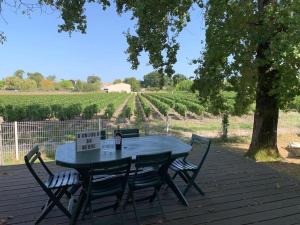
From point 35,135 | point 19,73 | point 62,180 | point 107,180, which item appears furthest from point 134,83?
point 107,180

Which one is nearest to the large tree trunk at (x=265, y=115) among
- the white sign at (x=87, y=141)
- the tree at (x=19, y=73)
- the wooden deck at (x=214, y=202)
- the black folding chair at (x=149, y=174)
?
the wooden deck at (x=214, y=202)

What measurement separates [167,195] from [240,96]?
5.18 metres

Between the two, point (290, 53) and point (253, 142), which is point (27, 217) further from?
point (253, 142)

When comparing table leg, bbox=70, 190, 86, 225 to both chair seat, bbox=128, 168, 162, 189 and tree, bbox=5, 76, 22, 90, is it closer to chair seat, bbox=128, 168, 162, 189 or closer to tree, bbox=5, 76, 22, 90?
chair seat, bbox=128, 168, 162, 189

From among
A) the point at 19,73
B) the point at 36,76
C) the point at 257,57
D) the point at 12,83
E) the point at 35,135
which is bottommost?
the point at 35,135

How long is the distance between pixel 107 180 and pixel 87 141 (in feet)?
2.46

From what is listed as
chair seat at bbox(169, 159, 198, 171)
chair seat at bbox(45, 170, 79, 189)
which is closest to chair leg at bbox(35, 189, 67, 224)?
chair seat at bbox(45, 170, 79, 189)

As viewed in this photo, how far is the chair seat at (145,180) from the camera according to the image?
12.9 feet

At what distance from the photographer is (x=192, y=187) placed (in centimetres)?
514

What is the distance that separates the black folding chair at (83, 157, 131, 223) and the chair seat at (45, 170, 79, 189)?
1.13ft

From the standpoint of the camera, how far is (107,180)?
147 inches

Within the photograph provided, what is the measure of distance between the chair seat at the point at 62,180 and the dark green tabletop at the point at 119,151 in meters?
0.30

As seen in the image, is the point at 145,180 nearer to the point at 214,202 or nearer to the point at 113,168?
the point at 113,168

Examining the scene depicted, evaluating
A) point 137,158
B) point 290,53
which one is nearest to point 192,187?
point 137,158
